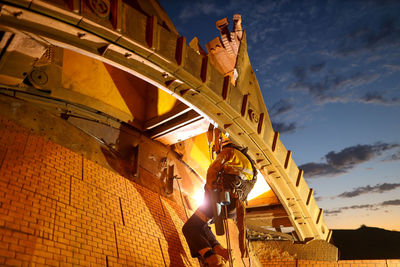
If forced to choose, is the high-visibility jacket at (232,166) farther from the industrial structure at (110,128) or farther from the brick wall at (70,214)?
the brick wall at (70,214)

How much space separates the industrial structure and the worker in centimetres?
50

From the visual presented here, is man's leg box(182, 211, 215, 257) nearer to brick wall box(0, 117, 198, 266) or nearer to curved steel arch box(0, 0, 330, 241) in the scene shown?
brick wall box(0, 117, 198, 266)

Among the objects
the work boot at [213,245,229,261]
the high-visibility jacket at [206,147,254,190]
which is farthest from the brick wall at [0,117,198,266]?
the high-visibility jacket at [206,147,254,190]

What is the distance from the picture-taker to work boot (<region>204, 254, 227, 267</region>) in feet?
14.2

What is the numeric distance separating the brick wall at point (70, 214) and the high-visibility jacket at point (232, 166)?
48.7 inches

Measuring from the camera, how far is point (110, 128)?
19.1 feet

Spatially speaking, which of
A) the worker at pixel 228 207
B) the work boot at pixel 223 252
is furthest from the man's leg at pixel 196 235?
the work boot at pixel 223 252

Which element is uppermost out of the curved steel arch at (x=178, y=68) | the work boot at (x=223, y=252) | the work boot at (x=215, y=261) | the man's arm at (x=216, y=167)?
the curved steel arch at (x=178, y=68)

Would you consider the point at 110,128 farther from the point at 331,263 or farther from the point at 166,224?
the point at 331,263

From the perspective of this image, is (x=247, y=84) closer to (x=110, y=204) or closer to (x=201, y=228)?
(x=201, y=228)

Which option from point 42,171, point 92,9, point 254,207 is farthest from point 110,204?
point 254,207

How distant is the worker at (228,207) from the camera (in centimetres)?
454

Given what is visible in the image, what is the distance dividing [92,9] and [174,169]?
414 centimetres

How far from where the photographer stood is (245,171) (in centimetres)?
526
